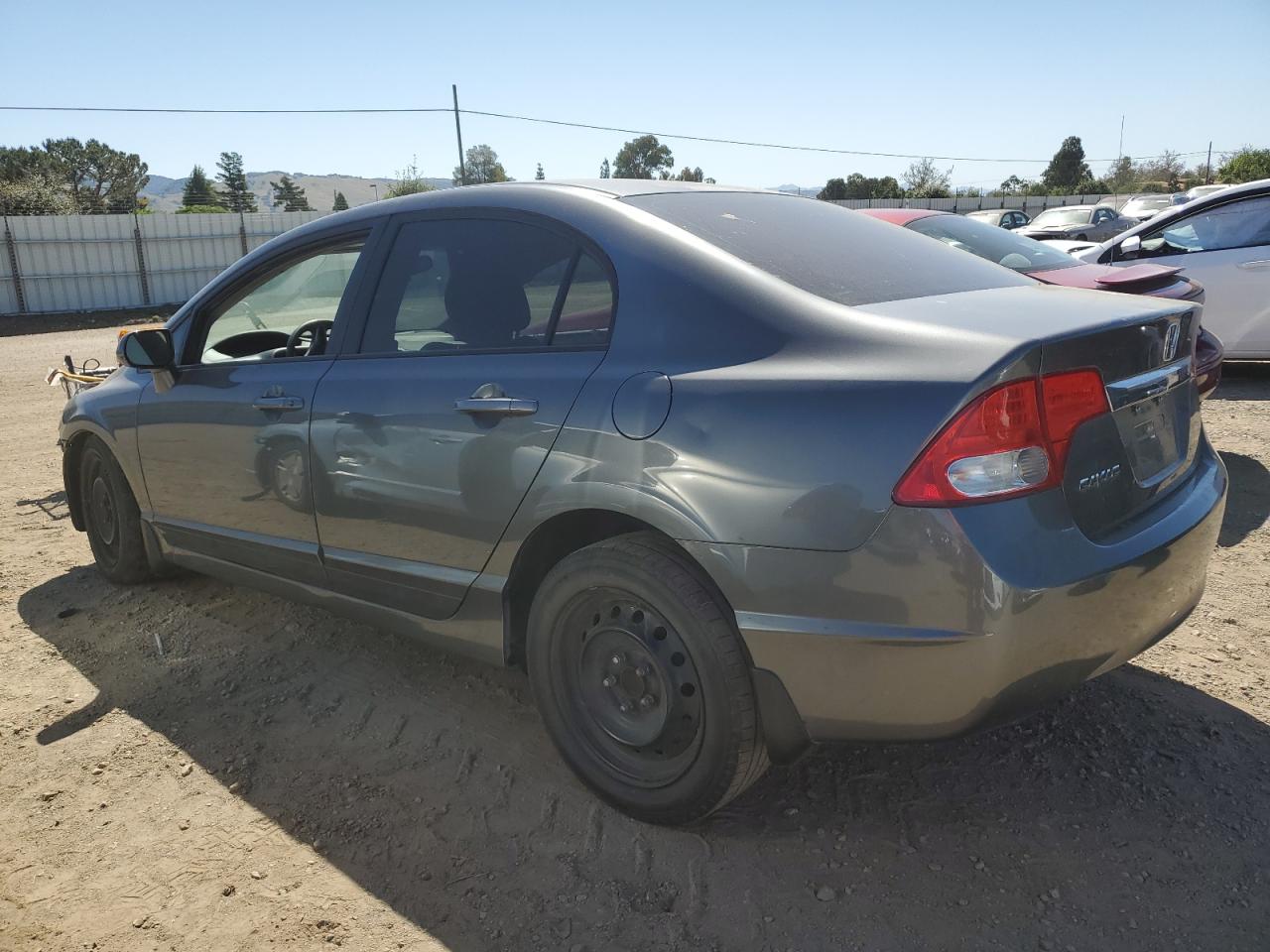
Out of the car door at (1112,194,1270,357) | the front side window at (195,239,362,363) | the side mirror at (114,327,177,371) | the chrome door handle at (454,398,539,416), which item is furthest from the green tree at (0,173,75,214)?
the chrome door handle at (454,398,539,416)

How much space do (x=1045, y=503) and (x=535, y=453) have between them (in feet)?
4.15

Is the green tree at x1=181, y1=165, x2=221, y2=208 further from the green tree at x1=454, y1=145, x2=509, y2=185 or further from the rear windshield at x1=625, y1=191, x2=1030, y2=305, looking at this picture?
the rear windshield at x1=625, y1=191, x2=1030, y2=305

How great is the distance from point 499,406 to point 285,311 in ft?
6.15

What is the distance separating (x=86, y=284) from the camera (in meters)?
25.1

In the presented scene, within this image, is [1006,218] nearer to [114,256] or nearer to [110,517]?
[110,517]

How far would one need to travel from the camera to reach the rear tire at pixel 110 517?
434 cm

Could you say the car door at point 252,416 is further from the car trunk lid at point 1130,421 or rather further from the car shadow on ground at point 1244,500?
the car shadow on ground at point 1244,500

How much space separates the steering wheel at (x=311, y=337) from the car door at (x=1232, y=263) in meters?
6.82

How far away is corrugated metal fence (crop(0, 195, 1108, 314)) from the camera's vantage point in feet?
78.8

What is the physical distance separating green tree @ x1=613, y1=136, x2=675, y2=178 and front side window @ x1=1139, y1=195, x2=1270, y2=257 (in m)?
64.6

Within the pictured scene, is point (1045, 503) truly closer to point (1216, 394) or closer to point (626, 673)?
point (626, 673)

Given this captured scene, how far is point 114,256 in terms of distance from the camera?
83.4ft

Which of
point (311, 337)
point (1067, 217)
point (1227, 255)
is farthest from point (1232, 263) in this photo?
point (1067, 217)

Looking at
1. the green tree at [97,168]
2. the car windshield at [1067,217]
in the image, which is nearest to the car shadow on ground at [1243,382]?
the car windshield at [1067,217]
